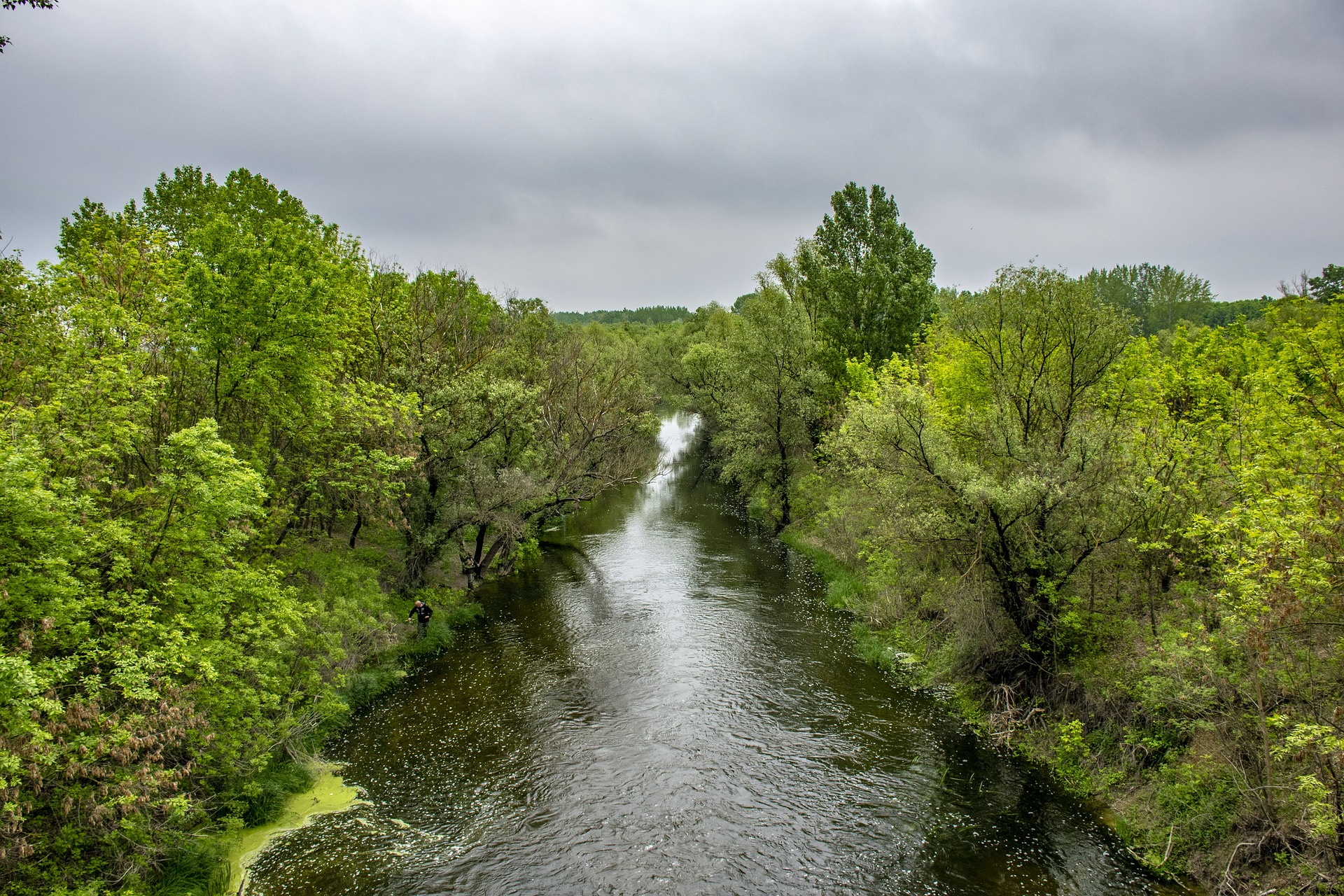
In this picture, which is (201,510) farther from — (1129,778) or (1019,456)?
(1129,778)

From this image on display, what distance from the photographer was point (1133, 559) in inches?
608

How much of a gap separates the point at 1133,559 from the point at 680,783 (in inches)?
455

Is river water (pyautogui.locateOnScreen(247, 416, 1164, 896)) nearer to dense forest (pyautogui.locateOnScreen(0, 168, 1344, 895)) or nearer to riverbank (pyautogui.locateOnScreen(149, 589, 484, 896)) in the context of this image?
riverbank (pyautogui.locateOnScreen(149, 589, 484, 896))

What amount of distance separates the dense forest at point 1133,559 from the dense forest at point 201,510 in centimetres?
1431

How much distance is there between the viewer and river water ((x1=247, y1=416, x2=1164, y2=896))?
11.6 m

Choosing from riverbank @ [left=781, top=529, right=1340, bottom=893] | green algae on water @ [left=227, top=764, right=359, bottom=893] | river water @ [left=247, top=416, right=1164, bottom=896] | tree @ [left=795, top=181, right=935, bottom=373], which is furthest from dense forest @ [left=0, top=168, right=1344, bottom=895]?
tree @ [left=795, top=181, right=935, bottom=373]

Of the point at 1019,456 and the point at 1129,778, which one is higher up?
the point at 1019,456

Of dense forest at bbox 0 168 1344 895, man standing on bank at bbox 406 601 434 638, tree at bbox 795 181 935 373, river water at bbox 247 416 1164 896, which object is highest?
tree at bbox 795 181 935 373

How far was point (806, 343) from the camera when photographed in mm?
37344

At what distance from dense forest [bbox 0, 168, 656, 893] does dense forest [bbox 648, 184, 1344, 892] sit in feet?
46.9

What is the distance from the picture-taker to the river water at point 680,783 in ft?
38.0

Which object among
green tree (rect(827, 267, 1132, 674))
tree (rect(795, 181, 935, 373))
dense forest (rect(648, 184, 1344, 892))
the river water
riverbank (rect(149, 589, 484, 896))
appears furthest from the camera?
tree (rect(795, 181, 935, 373))

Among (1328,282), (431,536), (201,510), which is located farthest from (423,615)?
(1328,282)

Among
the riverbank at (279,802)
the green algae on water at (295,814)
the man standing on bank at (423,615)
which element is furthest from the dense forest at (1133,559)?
the riverbank at (279,802)
